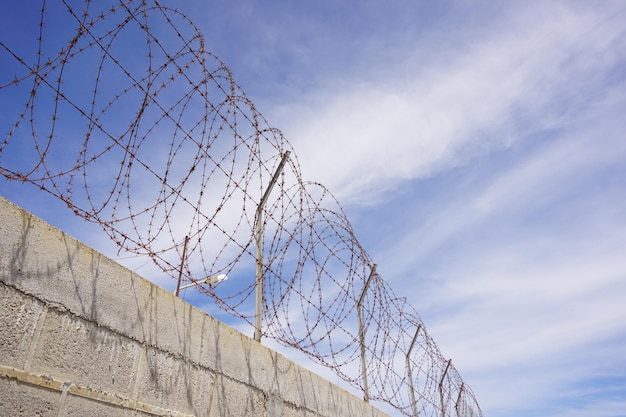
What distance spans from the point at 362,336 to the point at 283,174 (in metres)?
2.27

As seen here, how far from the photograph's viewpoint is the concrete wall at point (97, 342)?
2080mm

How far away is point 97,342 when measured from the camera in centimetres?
241

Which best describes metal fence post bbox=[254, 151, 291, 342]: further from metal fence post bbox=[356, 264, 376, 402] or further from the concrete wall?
Answer: metal fence post bbox=[356, 264, 376, 402]

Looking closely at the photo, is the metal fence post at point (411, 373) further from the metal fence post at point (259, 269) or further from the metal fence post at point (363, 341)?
the metal fence post at point (259, 269)

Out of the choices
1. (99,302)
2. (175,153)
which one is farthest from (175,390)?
(175,153)

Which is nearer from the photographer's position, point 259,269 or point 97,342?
point 97,342

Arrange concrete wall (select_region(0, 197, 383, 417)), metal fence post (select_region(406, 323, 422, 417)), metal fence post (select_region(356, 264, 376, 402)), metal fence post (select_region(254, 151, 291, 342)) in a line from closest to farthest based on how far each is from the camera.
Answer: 1. concrete wall (select_region(0, 197, 383, 417))
2. metal fence post (select_region(254, 151, 291, 342))
3. metal fence post (select_region(356, 264, 376, 402))
4. metal fence post (select_region(406, 323, 422, 417))

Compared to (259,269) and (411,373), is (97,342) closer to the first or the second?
(259,269)

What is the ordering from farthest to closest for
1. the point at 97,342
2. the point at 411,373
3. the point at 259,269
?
1. the point at 411,373
2. the point at 259,269
3. the point at 97,342

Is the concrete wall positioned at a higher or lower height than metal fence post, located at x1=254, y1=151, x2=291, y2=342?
lower

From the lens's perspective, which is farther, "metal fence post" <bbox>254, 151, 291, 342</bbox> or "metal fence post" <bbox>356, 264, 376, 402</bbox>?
"metal fence post" <bbox>356, 264, 376, 402</bbox>

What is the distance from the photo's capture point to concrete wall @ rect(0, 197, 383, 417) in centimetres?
208

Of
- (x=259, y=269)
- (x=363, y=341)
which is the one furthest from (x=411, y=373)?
(x=259, y=269)

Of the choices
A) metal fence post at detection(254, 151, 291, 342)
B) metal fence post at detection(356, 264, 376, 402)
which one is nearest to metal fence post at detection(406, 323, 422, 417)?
metal fence post at detection(356, 264, 376, 402)
